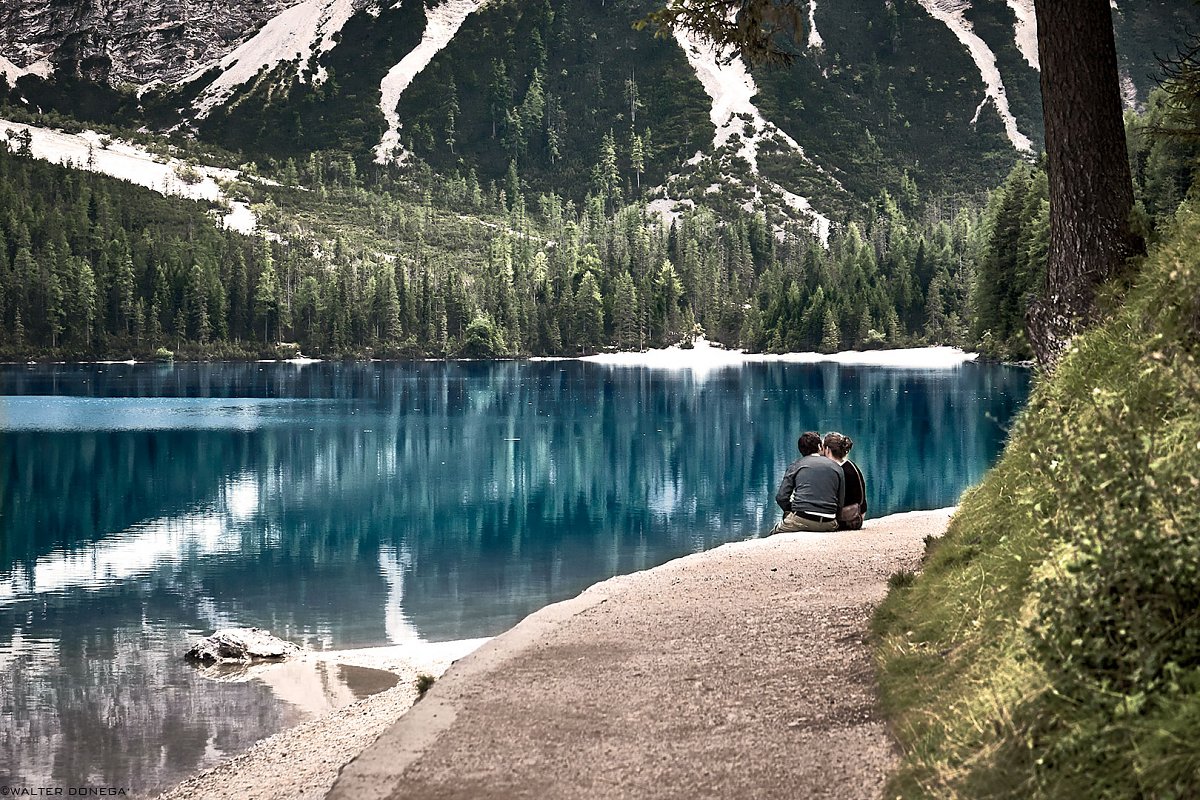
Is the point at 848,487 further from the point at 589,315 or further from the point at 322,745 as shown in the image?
the point at 589,315

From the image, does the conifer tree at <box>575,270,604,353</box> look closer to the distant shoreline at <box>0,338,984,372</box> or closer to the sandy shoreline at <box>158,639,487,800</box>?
the distant shoreline at <box>0,338,984,372</box>

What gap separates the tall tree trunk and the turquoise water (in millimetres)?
1706

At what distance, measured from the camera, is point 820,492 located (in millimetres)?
17109

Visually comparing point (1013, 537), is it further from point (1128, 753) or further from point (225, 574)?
point (225, 574)

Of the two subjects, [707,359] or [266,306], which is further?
[266,306]

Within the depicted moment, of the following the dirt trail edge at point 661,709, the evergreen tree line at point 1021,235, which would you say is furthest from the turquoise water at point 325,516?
the evergreen tree line at point 1021,235

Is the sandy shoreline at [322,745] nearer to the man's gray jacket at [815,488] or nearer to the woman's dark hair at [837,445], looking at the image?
the man's gray jacket at [815,488]

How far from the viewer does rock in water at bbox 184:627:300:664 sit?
17.9 meters

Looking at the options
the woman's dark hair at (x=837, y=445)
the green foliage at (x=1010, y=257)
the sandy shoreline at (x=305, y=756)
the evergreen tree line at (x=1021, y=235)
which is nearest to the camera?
the sandy shoreline at (x=305, y=756)

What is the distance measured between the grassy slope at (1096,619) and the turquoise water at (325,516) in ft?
3.16

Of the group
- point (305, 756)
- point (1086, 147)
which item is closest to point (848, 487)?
point (1086, 147)

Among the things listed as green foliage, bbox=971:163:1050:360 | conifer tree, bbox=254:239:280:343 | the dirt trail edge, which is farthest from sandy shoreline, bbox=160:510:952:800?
conifer tree, bbox=254:239:280:343

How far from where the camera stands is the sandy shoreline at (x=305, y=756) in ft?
35.4

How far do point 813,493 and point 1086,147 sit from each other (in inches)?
335
